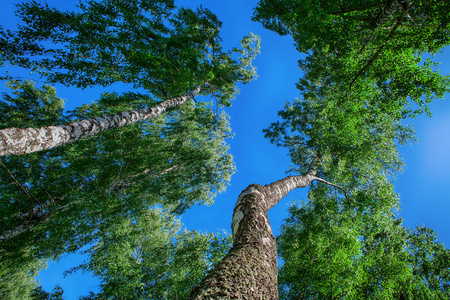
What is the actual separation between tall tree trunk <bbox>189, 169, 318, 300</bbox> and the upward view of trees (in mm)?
36

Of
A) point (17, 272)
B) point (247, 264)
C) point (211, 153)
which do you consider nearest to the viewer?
point (247, 264)

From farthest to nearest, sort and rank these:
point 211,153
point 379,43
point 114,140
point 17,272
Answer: point 17,272 < point 211,153 < point 114,140 < point 379,43

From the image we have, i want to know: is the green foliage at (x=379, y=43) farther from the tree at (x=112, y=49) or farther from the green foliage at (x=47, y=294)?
the green foliage at (x=47, y=294)

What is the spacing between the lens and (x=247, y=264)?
5.91 ft

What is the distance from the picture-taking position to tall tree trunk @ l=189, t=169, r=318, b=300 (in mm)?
1444

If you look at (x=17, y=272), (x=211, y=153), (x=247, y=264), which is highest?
(x=211, y=153)

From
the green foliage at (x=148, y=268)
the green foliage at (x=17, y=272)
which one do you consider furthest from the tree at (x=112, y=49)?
the green foliage at (x=17, y=272)

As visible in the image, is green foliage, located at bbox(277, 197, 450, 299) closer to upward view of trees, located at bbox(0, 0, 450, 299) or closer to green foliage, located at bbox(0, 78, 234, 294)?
upward view of trees, located at bbox(0, 0, 450, 299)

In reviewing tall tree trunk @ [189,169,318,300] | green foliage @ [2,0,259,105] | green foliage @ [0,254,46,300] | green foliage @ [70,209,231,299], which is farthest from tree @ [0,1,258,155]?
green foliage @ [0,254,46,300]

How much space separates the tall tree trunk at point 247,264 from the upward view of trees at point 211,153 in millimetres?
36

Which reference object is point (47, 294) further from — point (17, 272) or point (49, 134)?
point (49, 134)

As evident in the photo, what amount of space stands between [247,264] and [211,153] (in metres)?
11.1

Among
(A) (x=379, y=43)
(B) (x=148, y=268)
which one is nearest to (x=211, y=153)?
(B) (x=148, y=268)

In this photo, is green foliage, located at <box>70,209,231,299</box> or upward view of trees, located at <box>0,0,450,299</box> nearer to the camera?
upward view of trees, located at <box>0,0,450,299</box>
